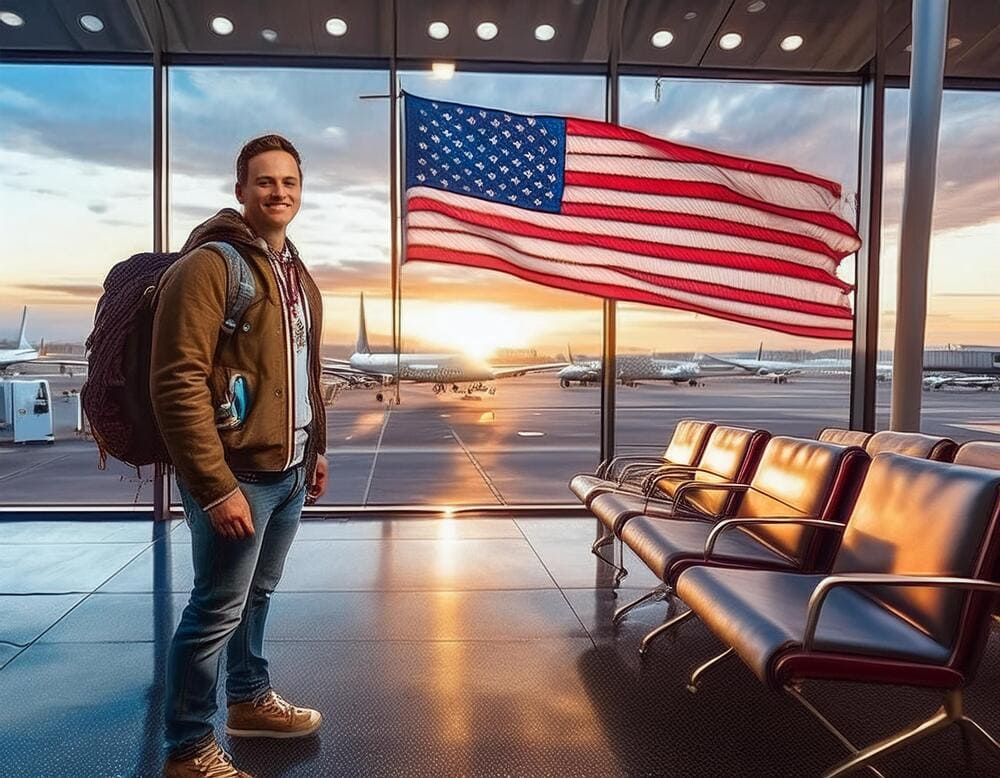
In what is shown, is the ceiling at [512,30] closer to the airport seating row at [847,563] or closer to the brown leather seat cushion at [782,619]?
the airport seating row at [847,563]

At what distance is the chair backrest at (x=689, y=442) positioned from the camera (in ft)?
13.0

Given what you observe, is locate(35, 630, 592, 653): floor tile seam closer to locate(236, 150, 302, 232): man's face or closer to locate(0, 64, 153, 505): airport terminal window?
locate(0, 64, 153, 505): airport terminal window

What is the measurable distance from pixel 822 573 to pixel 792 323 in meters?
2.59

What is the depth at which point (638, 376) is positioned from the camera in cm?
4403

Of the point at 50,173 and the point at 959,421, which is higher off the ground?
the point at 50,173

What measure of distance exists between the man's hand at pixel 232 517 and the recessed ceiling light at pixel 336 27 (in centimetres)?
445

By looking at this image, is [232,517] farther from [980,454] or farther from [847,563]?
[980,454]

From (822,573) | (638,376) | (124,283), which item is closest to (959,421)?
(638,376)

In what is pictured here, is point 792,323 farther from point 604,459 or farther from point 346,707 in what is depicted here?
point 346,707

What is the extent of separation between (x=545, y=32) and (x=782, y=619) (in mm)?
4656

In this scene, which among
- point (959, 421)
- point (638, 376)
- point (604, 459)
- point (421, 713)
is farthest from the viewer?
point (638, 376)

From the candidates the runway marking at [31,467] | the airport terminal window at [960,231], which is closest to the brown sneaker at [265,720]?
the airport terminal window at [960,231]

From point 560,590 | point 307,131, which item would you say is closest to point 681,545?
point 560,590

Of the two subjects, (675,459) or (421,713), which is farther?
(675,459)
